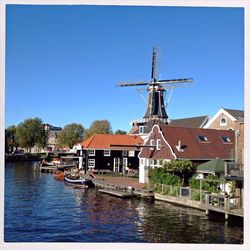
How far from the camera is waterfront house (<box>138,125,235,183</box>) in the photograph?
1460 cm

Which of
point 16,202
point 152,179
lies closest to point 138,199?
point 152,179

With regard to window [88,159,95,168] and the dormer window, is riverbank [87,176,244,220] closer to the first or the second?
the dormer window

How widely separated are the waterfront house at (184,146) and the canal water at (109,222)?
2.56 m

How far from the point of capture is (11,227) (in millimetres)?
9203

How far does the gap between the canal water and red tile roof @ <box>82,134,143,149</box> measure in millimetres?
8562

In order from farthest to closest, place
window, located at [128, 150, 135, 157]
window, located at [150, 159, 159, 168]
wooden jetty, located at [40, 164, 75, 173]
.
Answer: wooden jetty, located at [40, 164, 75, 173] < window, located at [128, 150, 135, 157] < window, located at [150, 159, 159, 168]

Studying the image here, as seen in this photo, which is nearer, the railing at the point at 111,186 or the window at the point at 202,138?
the railing at the point at 111,186

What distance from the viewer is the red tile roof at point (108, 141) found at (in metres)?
22.0

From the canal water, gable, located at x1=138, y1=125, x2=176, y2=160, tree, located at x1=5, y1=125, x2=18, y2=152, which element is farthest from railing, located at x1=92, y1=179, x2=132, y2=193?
tree, located at x1=5, y1=125, x2=18, y2=152

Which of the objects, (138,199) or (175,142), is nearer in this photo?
(138,199)

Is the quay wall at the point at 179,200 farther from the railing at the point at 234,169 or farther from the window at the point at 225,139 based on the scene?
the window at the point at 225,139

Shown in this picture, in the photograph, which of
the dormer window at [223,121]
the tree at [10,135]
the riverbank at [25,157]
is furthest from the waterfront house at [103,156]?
the riverbank at [25,157]
